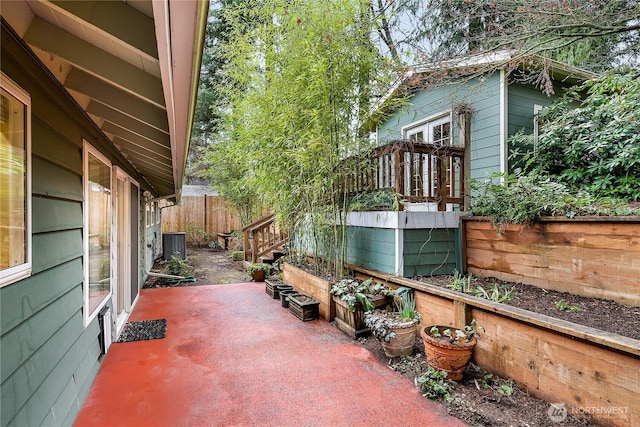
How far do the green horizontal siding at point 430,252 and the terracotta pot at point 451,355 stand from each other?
4.00 feet

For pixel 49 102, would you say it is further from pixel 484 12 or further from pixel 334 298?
pixel 484 12

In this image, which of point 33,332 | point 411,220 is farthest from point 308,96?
point 33,332

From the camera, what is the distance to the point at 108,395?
2.43 m

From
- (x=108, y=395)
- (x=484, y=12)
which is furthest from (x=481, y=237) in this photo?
(x=108, y=395)

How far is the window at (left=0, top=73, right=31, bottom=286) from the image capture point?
52.4 inches

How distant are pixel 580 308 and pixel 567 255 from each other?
542 mm

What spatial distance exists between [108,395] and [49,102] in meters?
2.10

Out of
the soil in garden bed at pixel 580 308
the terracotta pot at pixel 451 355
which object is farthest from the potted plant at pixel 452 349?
the soil in garden bed at pixel 580 308

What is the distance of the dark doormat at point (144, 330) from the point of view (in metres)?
3.53

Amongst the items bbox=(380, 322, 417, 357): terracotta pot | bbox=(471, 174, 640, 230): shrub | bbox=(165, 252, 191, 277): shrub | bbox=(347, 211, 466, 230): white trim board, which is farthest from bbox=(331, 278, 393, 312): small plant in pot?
bbox=(165, 252, 191, 277): shrub

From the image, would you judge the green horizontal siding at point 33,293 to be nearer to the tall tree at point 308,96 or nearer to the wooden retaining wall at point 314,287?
the tall tree at point 308,96

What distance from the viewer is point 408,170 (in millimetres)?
3887

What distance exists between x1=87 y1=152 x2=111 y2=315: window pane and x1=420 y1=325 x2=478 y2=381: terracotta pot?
9.31 ft

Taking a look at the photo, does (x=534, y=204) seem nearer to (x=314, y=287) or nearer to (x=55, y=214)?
(x=314, y=287)
